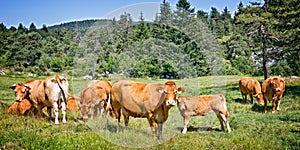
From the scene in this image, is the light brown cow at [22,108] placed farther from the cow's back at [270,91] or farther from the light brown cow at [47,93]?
the cow's back at [270,91]

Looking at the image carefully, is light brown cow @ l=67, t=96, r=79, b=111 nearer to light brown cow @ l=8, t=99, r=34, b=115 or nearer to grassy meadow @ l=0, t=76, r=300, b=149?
grassy meadow @ l=0, t=76, r=300, b=149

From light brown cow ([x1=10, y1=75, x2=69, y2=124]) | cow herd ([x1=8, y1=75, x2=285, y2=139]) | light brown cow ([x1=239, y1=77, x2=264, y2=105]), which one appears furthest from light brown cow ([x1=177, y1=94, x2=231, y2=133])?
light brown cow ([x1=239, y1=77, x2=264, y2=105])

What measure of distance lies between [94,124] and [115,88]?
1.44 metres

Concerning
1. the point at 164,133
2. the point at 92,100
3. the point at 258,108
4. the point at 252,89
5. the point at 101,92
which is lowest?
the point at 258,108

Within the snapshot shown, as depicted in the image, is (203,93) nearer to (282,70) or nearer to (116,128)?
(116,128)

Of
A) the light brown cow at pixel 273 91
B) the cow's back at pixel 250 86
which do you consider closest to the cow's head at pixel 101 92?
the light brown cow at pixel 273 91

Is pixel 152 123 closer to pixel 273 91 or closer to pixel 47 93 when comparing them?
pixel 47 93

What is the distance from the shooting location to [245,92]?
19031 millimetres

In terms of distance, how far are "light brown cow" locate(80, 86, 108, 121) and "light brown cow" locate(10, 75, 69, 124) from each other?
33.0 inches

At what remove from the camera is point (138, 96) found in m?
8.46

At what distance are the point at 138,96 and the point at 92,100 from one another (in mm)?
2684

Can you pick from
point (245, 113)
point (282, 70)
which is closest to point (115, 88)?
point (245, 113)

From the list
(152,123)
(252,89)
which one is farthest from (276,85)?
(152,123)

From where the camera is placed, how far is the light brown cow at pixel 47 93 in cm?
1093
